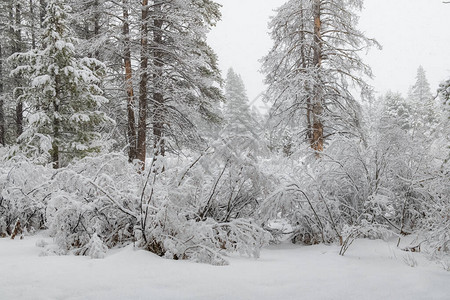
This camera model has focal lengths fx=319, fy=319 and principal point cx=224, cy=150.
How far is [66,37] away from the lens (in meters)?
10.2

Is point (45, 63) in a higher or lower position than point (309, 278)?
higher

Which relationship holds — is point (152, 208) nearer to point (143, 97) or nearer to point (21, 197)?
point (21, 197)

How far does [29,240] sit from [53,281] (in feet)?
8.73

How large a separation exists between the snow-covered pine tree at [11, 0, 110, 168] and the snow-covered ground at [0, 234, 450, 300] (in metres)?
7.22

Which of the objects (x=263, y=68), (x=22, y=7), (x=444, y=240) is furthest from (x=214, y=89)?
(x=22, y=7)

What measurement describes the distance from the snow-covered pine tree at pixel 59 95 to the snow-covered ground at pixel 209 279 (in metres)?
7.22

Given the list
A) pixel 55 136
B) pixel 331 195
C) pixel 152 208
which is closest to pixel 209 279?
pixel 152 208

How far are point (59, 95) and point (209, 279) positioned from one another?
955 cm

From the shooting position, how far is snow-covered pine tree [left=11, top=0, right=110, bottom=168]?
9797 millimetres

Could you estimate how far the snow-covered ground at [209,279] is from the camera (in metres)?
2.32

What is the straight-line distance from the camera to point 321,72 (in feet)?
32.0

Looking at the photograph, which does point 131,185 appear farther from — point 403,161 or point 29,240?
point 403,161

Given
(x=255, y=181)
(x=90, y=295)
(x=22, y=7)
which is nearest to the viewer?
(x=90, y=295)

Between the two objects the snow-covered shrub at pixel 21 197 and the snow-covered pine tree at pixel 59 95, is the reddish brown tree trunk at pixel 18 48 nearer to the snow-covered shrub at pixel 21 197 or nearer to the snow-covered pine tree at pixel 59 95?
the snow-covered pine tree at pixel 59 95
